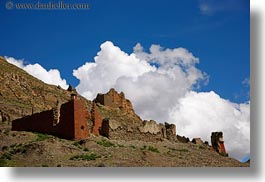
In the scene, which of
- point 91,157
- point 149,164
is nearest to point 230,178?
point 149,164

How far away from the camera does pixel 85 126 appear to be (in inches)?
632

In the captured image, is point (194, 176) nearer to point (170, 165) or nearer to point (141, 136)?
point (170, 165)

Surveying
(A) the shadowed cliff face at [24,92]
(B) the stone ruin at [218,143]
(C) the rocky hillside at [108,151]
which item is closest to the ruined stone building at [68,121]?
(C) the rocky hillside at [108,151]

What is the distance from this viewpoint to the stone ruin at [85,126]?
1585 cm

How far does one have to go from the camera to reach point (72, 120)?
15820 millimetres

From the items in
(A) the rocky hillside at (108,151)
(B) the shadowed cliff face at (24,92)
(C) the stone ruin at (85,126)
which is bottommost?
(A) the rocky hillside at (108,151)

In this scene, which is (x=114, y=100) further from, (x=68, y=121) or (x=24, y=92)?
(x=68, y=121)

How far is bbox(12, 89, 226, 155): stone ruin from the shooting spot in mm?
15852

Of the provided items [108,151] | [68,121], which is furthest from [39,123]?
[108,151]

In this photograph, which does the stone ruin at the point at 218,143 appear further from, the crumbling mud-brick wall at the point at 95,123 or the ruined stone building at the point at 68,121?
the ruined stone building at the point at 68,121

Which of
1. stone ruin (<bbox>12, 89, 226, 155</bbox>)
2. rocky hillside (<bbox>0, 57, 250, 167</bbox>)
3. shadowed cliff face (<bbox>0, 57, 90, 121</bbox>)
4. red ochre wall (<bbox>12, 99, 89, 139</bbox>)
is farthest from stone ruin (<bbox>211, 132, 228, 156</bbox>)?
shadowed cliff face (<bbox>0, 57, 90, 121</bbox>)

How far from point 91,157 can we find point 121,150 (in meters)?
1.62

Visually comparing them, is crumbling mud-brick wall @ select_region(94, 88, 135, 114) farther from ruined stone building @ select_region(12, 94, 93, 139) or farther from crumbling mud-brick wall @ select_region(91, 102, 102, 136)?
ruined stone building @ select_region(12, 94, 93, 139)

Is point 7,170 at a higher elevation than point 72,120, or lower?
lower
